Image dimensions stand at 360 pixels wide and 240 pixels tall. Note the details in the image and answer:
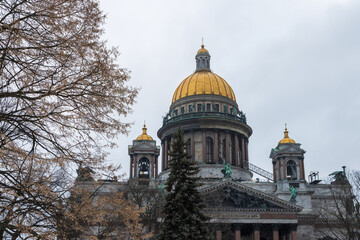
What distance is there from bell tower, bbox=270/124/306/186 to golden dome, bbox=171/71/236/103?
12.8m

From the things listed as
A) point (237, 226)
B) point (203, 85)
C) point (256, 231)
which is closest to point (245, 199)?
point (237, 226)

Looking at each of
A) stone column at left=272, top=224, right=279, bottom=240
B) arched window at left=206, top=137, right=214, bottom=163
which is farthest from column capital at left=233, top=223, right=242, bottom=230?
→ arched window at left=206, top=137, right=214, bottom=163

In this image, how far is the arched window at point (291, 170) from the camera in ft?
197

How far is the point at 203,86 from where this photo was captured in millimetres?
68000

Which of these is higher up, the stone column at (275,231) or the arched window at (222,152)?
the arched window at (222,152)

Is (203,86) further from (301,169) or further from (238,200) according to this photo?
(238,200)

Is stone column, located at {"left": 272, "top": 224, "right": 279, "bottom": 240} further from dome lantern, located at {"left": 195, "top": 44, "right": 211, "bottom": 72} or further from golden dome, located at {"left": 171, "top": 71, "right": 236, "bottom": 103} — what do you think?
dome lantern, located at {"left": 195, "top": 44, "right": 211, "bottom": 72}

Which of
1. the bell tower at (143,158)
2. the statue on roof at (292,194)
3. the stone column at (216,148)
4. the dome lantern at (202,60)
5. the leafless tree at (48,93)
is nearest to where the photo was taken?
the leafless tree at (48,93)

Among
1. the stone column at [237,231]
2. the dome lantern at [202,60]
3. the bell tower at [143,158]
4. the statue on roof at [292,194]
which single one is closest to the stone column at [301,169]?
the statue on roof at [292,194]

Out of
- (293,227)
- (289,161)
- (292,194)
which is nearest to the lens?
(293,227)

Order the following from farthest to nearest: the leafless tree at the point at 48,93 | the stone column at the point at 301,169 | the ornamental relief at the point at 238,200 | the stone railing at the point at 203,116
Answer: the stone railing at the point at 203,116 < the stone column at the point at 301,169 < the ornamental relief at the point at 238,200 < the leafless tree at the point at 48,93

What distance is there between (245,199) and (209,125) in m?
16.6

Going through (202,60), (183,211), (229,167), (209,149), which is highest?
(202,60)

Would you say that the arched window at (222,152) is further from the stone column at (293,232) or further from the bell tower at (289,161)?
the stone column at (293,232)
